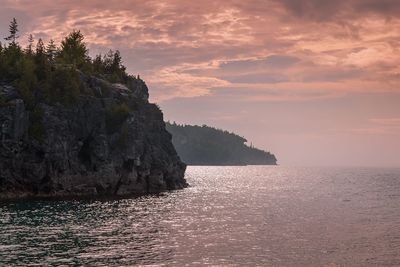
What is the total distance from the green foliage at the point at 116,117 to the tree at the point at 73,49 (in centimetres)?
2947

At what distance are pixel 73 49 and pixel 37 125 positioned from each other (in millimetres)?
56549

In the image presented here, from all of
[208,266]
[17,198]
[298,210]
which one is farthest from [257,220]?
[17,198]

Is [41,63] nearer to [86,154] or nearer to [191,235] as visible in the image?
[86,154]

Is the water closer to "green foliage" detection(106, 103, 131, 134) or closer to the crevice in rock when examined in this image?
the crevice in rock

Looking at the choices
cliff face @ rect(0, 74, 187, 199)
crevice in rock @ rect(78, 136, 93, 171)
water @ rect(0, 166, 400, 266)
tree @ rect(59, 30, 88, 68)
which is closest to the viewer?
water @ rect(0, 166, 400, 266)

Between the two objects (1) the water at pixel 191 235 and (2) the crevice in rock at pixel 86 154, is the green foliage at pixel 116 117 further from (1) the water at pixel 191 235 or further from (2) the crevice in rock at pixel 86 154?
(1) the water at pixel 191 235

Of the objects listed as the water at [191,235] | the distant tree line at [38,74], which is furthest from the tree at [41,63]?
the water at [191,235]

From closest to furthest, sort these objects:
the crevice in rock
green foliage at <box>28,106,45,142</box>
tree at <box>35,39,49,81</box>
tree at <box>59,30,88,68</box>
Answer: green foliage at <box>28,106,45,142</box> < the crevice in rock < tree at <box>35,39,49,81</box> < tree at <box>59,30,88,68</box>

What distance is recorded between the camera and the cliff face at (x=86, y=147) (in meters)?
90.6

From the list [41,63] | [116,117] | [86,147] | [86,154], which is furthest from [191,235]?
[41,63]

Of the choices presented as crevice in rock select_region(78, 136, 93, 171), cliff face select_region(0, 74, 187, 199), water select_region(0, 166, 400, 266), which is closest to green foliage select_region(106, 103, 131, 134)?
cliff face select_region(0, 74, 187, 199)

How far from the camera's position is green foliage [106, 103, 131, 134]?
11538 cm

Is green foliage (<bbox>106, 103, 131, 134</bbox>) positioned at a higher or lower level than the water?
higher

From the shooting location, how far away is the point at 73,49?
14575 cm
